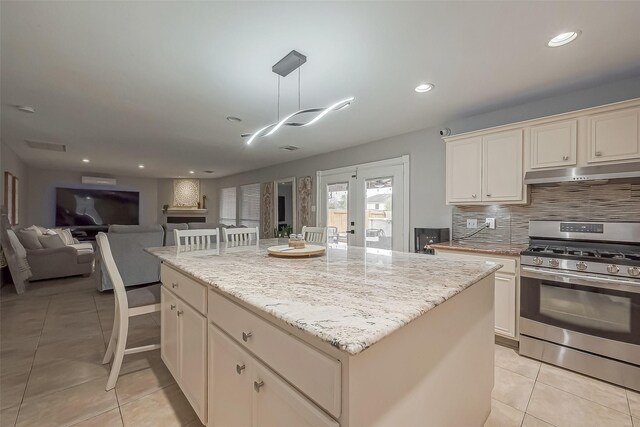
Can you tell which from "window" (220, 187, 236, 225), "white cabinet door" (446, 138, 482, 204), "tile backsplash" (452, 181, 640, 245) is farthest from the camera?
"window" (220, 187, 236, 225)

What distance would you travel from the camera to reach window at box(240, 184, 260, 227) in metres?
7.10

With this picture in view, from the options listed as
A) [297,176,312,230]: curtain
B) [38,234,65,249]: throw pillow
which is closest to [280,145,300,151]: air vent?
[297,176,312,230]: curtain

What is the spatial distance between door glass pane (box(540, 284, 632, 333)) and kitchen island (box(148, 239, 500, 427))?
1152mm

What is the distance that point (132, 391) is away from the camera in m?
1.90

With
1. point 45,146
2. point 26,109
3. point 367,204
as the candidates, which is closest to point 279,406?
point 367,204

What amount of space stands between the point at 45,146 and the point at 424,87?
603 centimetres

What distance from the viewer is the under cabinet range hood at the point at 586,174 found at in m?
2.15

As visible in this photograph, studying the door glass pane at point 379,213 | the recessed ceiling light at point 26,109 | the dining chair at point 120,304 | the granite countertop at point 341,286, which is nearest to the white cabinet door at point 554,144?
the granite countertop at point 341,286

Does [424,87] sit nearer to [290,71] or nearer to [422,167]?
[290,71]

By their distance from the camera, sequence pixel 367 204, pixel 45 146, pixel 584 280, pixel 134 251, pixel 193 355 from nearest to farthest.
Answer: pixel 193 355 < pixel 584 280 < pixel 134 251 < pixel 367 204 < pixel 45 146

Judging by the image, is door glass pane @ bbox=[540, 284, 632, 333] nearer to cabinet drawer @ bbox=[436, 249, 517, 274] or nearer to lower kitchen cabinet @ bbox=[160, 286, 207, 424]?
cabinet drawer @ bbox=[436, 249, 517, 274]

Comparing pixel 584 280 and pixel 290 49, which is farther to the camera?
pixel 584 280

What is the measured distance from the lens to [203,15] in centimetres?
165

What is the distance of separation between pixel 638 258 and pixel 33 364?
4.63m
